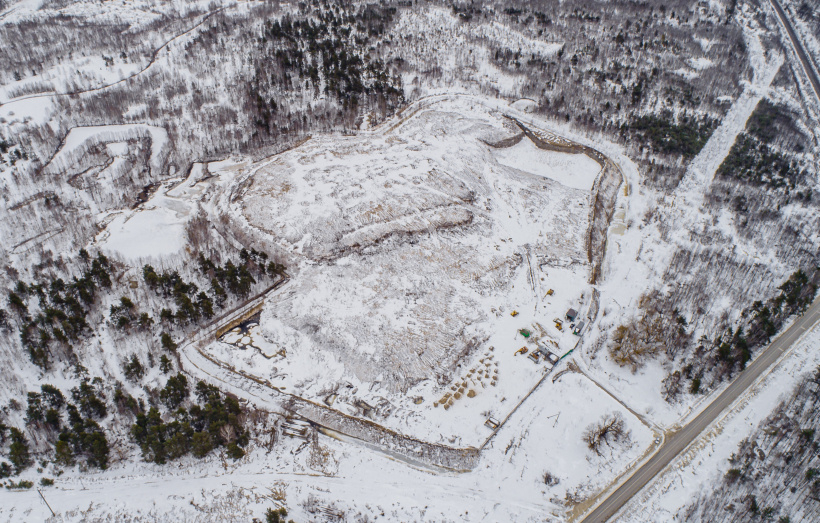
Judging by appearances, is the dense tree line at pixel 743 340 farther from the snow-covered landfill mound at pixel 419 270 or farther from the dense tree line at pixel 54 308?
the dense tree line at pixel 54 308

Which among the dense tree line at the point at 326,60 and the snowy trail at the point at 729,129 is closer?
the snowy trail at the point at 729,129

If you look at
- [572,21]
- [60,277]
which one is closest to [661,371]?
[60,277]

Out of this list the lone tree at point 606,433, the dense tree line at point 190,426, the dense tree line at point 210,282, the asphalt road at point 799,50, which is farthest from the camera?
the asphalt road at point 799,50

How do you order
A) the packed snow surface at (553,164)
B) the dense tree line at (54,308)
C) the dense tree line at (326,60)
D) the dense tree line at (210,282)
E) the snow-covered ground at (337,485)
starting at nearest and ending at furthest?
the snow-covered ground at (337,485), the dense tree line at (54,308), the dense tree line at (210,282), the packed snow surface at (553,164), the dense tree line at (326,60)

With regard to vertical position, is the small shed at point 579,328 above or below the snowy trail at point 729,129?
below

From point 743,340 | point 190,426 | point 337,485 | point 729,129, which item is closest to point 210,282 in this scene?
point 190,426

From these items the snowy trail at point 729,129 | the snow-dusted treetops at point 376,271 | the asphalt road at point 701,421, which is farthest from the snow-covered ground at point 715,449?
the snowy trail at point 729,129

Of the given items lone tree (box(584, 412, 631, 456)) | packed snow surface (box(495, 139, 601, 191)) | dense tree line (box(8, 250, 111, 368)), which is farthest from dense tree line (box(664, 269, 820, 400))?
dense tree line (box(8, 250, 111, 368))
